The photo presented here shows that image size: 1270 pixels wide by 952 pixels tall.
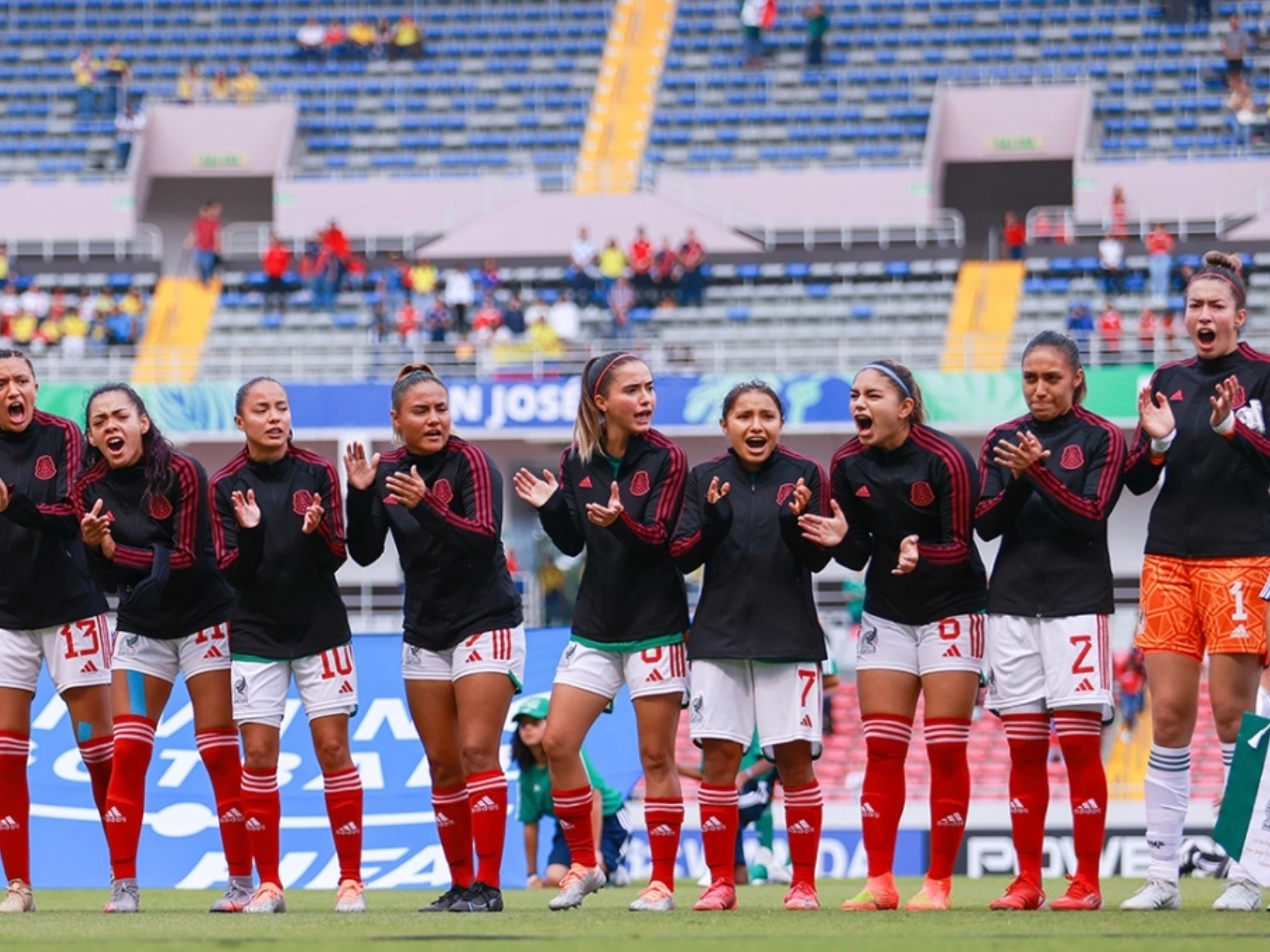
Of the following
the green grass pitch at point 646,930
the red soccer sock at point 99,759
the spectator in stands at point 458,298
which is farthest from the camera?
the spectator in stands at point 458,298

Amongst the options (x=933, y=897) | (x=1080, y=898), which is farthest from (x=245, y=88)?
(x=1080, y=898)

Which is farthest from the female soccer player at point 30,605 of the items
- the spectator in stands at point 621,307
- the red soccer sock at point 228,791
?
the spectator in stands at point 621,307

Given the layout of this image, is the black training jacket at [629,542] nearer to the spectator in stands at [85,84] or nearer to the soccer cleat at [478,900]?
the soccer cleat at [478,900]

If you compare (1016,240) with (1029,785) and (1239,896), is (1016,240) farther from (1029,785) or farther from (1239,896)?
(1239,896)

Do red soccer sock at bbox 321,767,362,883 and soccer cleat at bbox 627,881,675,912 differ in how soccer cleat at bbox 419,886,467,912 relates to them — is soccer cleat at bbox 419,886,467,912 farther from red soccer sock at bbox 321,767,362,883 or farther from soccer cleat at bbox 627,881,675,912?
soccer cleat at bbox 627,881,675,912

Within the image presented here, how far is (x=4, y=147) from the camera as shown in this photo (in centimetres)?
3666

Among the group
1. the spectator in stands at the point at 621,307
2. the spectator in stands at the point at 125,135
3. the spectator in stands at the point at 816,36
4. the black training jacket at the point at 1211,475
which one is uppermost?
the spectator in stands at the point at 816,36

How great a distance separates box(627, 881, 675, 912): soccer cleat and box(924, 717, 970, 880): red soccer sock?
1102 millimetres

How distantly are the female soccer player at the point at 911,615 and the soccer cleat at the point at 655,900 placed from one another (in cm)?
75

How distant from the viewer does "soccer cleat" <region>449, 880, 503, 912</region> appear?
8.53 metres

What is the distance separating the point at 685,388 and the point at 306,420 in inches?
201

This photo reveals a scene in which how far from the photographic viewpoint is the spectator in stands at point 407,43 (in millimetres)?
37531

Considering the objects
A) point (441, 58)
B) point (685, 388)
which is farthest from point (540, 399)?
point (441, 58)

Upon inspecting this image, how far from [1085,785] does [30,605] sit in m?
4.70
